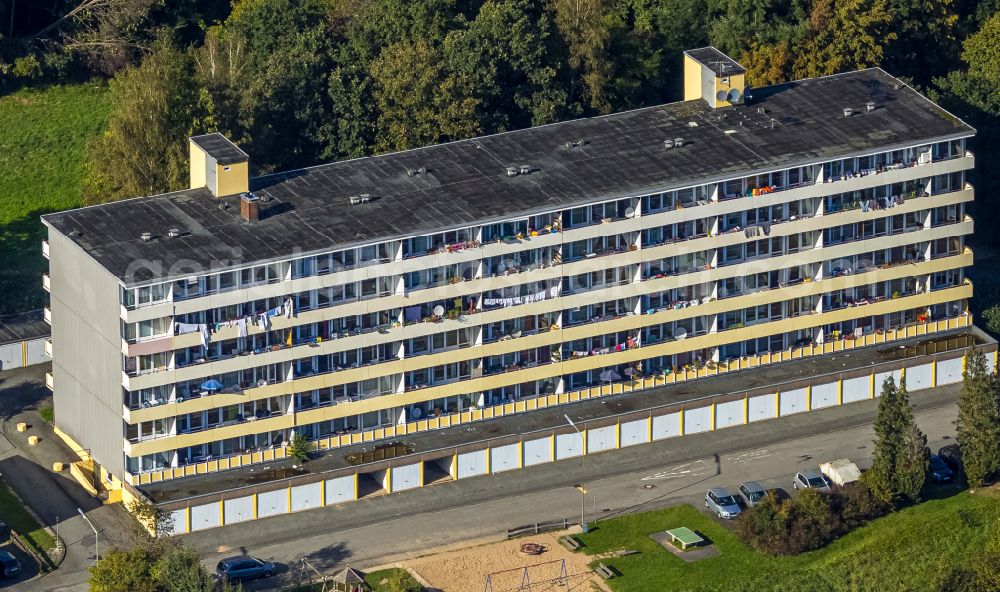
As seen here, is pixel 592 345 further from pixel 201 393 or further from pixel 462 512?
pixel 201 393

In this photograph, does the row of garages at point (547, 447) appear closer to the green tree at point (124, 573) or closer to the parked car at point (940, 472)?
the green tree at point (124, 573)

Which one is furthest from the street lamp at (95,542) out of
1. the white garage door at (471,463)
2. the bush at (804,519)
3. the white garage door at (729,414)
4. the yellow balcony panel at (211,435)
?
the white garage door at (729,414)

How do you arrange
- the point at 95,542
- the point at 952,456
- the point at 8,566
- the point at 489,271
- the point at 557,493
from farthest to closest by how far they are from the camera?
1. the point at 952,456
2. the point at 489,271
3. the point at 557,493
4. the point at 95,542
5. the point at 8,566

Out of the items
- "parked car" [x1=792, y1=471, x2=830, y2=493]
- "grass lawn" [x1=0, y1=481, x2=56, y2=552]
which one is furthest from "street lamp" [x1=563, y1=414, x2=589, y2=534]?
"grass lawn" [x1=0, y1=481, x2=56, y2=552]

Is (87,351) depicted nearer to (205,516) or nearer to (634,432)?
(205,516)

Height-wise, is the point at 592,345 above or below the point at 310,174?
below

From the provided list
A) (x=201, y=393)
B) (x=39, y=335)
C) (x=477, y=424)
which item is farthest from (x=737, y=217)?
(x=39, y=335)

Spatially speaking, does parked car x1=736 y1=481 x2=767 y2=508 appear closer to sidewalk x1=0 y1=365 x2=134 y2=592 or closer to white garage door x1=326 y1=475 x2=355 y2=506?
white garage door x1=326 y1=475 x2=355 y2=506

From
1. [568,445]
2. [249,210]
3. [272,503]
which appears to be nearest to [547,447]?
[568,445]
